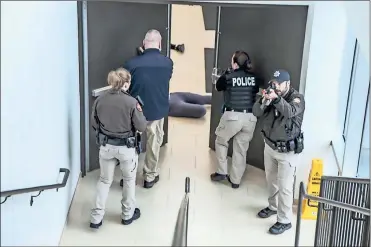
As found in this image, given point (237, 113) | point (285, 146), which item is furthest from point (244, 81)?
point (285, 146)

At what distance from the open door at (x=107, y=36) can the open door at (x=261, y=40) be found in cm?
67

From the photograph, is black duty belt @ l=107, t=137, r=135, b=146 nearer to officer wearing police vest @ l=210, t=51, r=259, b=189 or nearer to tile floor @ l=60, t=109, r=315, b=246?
tile floor @ l=60, t=109, r=315, b=246

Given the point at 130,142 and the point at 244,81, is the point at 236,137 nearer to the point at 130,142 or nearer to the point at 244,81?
the point at 244,81

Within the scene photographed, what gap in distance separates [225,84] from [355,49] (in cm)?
113

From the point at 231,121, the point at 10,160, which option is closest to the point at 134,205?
the point at 231,121

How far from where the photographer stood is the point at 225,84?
17.3 feet

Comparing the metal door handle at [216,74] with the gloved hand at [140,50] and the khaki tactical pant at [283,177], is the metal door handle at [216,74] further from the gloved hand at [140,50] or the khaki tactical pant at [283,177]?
the khaki tactical pant at [283,177]

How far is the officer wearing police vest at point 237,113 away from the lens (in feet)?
17.1

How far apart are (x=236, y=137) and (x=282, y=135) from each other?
36.0 inches

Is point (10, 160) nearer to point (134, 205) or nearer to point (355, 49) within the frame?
point (134, 205)

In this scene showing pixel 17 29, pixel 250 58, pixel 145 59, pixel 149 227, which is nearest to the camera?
pixel 17 29

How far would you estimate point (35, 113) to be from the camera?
3.41 metres

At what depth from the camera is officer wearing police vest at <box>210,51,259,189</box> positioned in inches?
205

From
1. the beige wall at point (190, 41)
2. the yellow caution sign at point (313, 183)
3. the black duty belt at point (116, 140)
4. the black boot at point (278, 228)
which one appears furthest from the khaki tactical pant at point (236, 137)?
the beige wall at point (190, 41)
